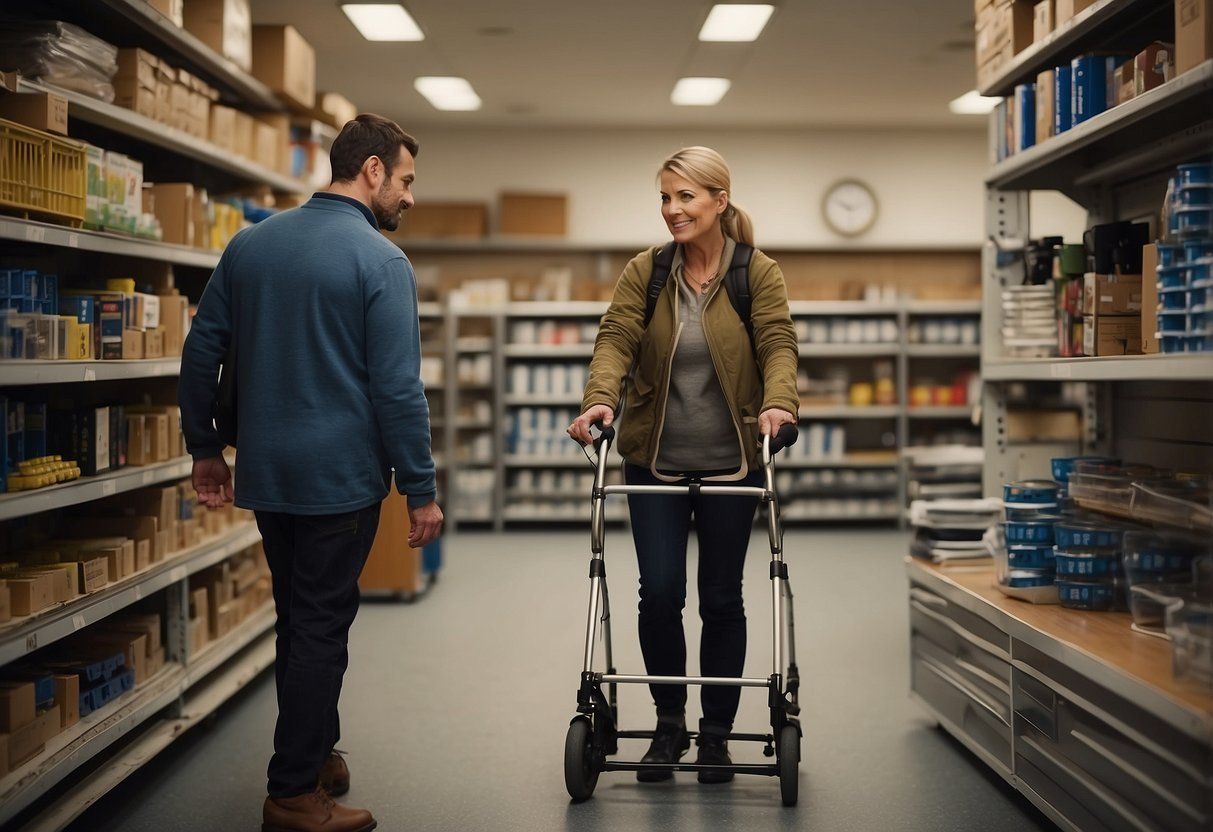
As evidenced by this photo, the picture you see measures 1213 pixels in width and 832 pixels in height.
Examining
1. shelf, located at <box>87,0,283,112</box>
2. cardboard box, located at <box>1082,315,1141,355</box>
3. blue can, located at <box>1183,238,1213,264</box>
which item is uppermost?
shelf, located at <box>87,0,283,112</box>

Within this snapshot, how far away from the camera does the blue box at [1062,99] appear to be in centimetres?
320

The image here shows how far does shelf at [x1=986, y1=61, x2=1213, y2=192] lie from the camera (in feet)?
8.57

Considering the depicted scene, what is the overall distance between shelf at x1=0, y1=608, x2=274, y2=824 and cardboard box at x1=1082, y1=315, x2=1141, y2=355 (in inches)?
115

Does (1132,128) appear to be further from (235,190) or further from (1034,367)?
(235,190)

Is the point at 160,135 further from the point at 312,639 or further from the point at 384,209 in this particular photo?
the point at 312,639

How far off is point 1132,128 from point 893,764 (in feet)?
6.57

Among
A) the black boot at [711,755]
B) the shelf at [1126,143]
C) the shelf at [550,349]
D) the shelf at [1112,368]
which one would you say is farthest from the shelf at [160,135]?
the shelf at [550,349]

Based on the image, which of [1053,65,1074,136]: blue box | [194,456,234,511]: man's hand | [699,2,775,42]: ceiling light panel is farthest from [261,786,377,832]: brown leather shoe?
[699,2,775,42]: ceiling light panel

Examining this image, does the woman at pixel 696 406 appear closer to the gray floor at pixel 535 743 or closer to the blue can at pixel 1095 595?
the gray floor at pixel 535 743

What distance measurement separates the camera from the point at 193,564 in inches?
149

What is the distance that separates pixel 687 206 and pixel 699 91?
534 cm

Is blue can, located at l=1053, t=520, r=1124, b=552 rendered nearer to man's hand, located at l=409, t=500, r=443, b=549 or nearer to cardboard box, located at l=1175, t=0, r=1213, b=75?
cardboard box, located at l=1175, t=0, r=1213, b=75

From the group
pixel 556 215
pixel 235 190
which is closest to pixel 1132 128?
pixel 235 190

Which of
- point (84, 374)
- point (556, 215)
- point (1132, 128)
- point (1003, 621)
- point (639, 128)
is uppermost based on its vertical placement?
point (639, 128)
